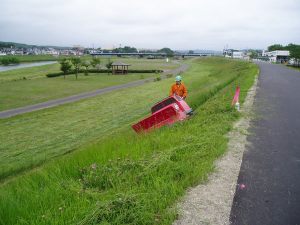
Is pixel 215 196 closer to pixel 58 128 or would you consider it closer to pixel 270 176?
pixel 270 176

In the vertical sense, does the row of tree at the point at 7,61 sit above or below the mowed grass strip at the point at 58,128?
above

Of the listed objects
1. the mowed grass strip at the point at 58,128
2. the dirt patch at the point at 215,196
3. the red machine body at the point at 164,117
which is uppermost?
the red machine body at the point at 164,117

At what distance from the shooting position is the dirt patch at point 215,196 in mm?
3770

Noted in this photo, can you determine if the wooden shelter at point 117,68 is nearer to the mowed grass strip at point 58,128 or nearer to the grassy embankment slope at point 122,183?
the mowed grass strip at point 58,128

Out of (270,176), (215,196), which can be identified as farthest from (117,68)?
(215,196)

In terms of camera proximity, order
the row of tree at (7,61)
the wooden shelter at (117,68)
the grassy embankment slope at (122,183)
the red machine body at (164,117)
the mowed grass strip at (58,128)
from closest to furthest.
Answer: the grassy embankment slope at (122,183) → the red machine body at (164,117) → the mowed grass strip at (58,128) → the wooden shelter at (117,68) → the row of tree at (7,61)

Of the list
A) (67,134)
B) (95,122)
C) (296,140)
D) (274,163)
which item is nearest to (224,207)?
(274,163)

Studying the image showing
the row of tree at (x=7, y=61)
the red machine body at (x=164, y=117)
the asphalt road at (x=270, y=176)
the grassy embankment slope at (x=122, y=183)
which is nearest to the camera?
the grassy embankment slope at (x=122, y=183)

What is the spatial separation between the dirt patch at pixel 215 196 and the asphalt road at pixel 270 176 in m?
0.11

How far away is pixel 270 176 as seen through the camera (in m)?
5.11

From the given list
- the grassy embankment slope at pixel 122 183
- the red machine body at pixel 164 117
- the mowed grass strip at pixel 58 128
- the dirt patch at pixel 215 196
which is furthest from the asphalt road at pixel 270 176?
the mowed grass strip at pixel 58 128

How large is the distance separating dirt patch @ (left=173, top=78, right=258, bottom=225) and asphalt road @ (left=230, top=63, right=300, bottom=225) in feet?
0.38

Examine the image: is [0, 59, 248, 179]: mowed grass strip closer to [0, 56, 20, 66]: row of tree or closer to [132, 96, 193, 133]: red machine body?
[132, 96, 193, 133]: red machine body

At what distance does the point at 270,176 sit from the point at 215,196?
1.39 m
